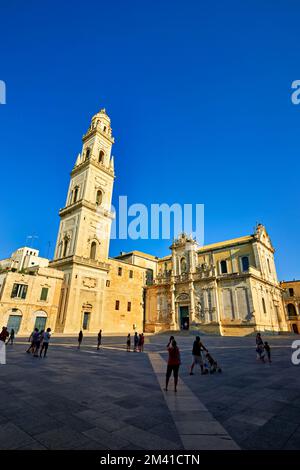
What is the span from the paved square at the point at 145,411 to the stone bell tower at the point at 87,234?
21.7 metres

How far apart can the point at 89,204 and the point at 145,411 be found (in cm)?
3189

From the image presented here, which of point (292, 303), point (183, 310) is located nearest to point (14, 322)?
point (183, 310)

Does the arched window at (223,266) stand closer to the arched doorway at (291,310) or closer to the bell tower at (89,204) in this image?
the bell tower at (89,204)

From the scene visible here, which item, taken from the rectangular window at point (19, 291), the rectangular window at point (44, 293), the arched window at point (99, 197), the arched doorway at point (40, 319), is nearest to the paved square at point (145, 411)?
the rectangular window at point (19, 291)

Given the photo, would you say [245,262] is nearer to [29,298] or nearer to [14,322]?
[29,298]

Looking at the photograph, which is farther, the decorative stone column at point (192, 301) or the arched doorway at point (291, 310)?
the arched doorway at point (291, 310)

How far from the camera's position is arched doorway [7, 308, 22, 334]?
81.5ft

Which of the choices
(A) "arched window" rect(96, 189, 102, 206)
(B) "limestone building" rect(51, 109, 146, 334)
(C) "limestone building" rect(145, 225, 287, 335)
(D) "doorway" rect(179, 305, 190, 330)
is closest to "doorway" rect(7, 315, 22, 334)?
(B) "limestone building" rect(51, 109, 146, 334)

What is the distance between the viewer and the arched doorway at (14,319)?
24.8 m

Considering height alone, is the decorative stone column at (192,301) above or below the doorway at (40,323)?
above

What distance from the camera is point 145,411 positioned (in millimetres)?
5023
